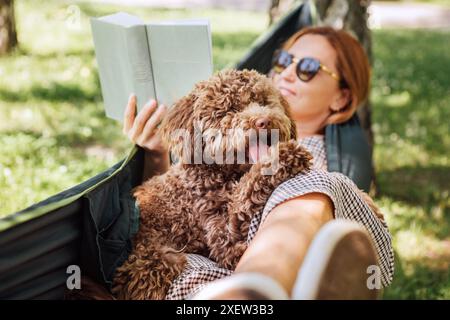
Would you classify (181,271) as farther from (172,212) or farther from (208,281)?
(172,212)

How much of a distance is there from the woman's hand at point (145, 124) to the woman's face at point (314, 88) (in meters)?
1.04

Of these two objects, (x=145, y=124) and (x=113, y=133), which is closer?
(x=145, y=124)

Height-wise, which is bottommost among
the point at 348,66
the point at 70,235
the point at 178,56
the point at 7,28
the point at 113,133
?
the point at 113,133

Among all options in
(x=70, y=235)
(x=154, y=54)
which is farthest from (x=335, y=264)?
(x=154, y=54)

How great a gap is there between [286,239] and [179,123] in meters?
0.75

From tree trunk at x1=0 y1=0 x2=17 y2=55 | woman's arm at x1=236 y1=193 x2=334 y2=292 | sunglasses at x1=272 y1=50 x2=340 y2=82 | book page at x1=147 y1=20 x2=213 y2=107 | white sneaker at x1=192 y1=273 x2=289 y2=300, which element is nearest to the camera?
white sneaker at x1=192 y1=273 x2=289 y2=300

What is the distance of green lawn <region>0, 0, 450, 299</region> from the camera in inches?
159

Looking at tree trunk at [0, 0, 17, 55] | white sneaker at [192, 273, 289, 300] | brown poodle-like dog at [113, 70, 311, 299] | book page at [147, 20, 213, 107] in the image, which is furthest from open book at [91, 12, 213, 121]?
tree trunk at [0, 0, 17, 55]

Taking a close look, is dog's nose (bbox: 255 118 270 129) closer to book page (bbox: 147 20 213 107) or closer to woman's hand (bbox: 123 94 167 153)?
book page (bbox: 147 20 213 107)

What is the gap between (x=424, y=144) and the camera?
614cm

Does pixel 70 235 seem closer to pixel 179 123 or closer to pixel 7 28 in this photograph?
pixel 179 123

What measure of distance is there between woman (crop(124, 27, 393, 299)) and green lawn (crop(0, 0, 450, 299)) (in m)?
1.19

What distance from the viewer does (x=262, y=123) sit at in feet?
7.18
